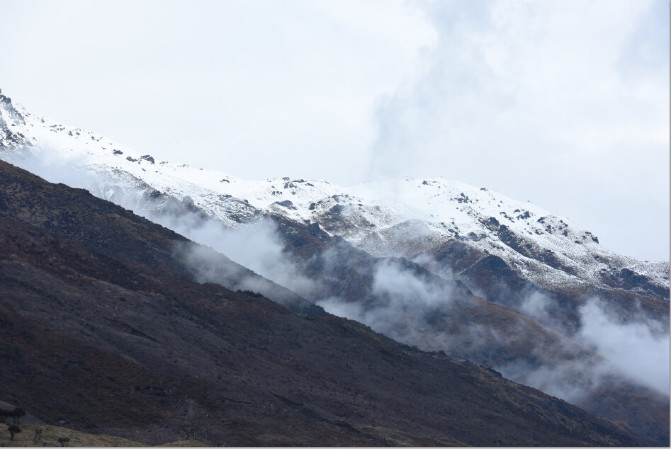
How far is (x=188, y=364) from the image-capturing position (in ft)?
419

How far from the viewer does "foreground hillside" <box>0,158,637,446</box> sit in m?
109

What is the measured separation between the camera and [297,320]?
6988 inches

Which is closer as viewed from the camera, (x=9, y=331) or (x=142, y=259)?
(x=9, y=331)

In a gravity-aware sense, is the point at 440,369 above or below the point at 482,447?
above

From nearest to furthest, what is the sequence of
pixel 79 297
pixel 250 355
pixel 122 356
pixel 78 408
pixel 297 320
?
1. pixel 78 408
2. pixel 122 356
3. pixel 79 297
4. pixel 250 355
5. pixel 297 320

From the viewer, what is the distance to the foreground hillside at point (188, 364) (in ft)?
357

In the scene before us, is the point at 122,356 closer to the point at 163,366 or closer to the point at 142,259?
the point at 163,366

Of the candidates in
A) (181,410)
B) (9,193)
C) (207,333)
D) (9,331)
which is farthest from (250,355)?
(9,193)

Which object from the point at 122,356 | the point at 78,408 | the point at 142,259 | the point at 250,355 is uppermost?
the point at 142,259

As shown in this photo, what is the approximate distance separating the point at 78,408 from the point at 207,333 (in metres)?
45.8

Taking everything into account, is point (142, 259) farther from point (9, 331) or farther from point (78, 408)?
point (78, 408)

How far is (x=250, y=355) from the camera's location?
148 metres

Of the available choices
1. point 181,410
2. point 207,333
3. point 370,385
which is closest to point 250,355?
point 207,333

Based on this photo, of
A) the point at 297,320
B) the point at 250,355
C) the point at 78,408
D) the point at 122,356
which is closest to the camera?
the point at 78,408
